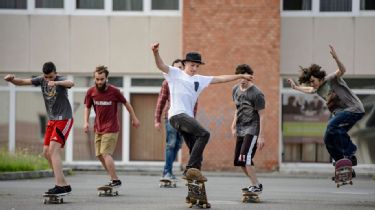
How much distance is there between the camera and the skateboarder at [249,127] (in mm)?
13203

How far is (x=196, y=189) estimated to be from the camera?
1171 centimetres

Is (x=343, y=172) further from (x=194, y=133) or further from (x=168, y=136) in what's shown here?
(x=168, y=136)

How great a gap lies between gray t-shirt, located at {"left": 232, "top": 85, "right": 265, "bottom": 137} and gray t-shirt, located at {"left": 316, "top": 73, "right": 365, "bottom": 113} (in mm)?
848

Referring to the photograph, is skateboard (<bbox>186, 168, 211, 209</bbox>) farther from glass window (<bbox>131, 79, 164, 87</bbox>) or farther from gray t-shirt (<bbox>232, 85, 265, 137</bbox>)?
glass window (<bbox>131, 79, 164, 87</bbox>)

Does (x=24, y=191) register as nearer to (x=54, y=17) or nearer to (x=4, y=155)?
(x=4, y=155)

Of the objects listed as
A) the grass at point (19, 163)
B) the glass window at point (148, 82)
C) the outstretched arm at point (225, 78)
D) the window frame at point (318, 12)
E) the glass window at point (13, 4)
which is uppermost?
the glass window at point (13, 4)

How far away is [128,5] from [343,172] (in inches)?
490

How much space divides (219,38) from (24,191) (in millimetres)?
9697

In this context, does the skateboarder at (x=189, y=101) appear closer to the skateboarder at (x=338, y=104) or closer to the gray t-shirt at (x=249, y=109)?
the gray t-shirt at (x=249, y=109)

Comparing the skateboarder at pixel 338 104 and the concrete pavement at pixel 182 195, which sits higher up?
the skateboarder at pixel 338 104

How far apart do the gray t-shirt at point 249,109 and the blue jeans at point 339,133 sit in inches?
39.9

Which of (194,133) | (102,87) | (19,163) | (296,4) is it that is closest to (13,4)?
(19,163)

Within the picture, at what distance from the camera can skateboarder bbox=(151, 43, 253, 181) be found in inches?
470

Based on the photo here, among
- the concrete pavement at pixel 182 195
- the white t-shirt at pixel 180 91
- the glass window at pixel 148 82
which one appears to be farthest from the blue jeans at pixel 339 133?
the glass window at pixel 148 82
